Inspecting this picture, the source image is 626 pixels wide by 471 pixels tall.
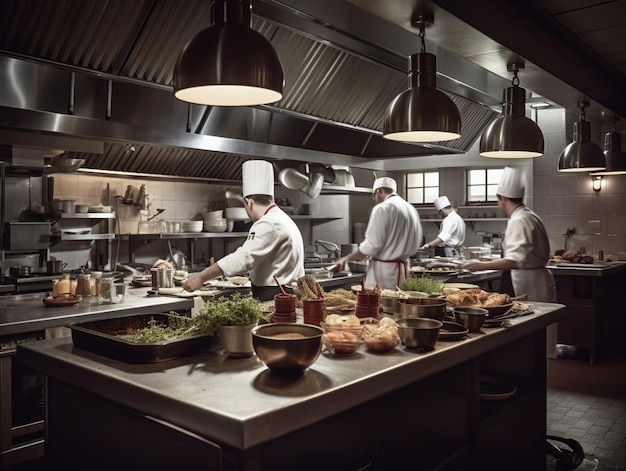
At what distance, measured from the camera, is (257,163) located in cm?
441

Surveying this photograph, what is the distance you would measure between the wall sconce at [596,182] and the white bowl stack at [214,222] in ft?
17.0

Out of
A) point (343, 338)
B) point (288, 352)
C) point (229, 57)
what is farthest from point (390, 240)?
point (288, 352)

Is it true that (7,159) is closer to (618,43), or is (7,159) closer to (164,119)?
(164,119)

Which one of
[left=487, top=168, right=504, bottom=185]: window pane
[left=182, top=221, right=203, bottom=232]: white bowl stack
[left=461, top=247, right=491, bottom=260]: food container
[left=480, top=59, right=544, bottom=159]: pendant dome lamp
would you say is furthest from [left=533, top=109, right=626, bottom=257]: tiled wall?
[left=182, top=221, right=203, bottom=232]: white bowl stack

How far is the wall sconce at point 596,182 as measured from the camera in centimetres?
799

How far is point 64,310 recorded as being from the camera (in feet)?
11.3

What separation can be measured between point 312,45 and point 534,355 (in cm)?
291

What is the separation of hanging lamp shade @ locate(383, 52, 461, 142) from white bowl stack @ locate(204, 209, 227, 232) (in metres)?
4.29

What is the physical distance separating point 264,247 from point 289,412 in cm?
269

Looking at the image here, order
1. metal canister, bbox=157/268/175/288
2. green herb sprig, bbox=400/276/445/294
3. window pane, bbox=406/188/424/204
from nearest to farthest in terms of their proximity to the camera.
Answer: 1. green herb sprig, bbox=400/276/445/294
2. metal canister, bbox=157/268/175/288
3. window pane, bbox=406/188/424/204

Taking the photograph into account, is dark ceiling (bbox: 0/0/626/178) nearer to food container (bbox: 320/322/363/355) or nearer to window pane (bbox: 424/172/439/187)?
food container (bbox: 320/322/363/355)

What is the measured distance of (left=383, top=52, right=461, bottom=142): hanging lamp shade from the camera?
8.98 feet

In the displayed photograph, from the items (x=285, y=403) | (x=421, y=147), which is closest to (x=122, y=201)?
(x=421, y=147)

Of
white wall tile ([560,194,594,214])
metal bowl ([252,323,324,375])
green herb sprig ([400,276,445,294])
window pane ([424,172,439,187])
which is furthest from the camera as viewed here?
window pane ([424,172,439,187])
